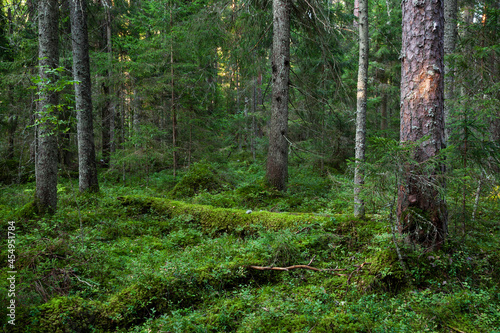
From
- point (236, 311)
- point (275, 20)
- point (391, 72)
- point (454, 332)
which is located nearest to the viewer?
point (454, 332)

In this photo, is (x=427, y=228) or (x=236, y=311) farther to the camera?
(x=427, y=228)

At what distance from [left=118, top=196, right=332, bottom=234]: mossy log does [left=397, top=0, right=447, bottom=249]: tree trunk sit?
173cm

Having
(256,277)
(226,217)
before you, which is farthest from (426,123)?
(226,217)

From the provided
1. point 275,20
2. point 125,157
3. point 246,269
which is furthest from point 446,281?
point 125,157

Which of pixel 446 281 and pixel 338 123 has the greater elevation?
pixel 338 123

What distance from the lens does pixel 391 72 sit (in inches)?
622

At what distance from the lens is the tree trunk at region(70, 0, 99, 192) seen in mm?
8727

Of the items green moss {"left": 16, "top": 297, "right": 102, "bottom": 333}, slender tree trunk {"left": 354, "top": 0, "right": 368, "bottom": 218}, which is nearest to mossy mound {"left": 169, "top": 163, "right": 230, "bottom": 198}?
slender tree trunk {"left": 354, "top": 0, "right": 368, "bottom": 218}

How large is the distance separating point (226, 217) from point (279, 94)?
4588mm

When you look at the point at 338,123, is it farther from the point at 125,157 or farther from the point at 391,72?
the point at 125,157

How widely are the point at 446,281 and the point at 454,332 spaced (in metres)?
0.87

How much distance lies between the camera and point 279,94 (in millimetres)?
8992

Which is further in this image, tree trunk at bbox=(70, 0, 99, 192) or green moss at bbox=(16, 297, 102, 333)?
tree trunk at bbox=(70, 0, 99, 192)

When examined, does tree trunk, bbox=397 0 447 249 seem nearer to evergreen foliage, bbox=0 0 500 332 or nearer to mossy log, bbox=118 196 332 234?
evergreen foliage, bbox=0 0 500 332
